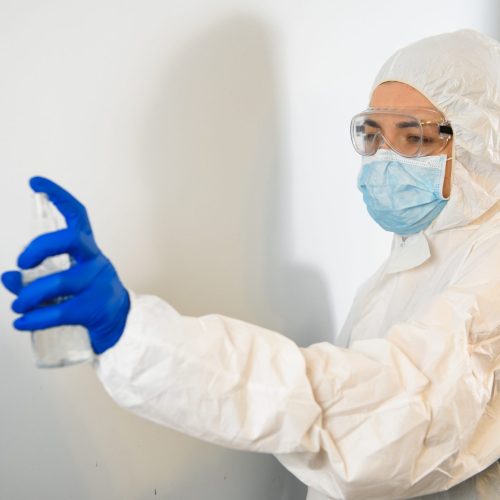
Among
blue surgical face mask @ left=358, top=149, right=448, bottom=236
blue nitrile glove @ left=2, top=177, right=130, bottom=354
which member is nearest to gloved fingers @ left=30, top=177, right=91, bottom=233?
blue nitrile glove @ left=2, top=177, right=130, bottom=354

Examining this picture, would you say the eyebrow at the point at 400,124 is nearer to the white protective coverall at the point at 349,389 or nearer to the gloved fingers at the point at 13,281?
the white protective coverall at the point at 349,389

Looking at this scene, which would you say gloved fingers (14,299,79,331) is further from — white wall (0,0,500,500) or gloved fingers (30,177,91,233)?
white wall (0,0,500,500)

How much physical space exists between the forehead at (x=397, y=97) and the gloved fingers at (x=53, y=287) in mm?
834

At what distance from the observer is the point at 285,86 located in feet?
4.49

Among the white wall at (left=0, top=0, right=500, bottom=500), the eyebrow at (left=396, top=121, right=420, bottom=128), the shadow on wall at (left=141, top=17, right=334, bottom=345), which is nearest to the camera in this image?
the white wall at (left=0, top=0, right=500, bottom=500)

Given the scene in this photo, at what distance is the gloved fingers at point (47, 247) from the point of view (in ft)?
2.24

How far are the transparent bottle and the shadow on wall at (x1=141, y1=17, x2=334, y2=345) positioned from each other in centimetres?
38

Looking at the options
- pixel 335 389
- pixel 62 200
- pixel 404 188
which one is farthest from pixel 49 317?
pixel 404 188

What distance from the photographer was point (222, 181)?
4.16ft

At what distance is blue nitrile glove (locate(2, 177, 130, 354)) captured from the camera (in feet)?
2.25

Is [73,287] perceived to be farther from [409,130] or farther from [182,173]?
[409,130]

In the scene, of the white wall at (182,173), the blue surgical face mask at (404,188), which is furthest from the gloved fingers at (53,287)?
the blue surgical face mask at (404,188)

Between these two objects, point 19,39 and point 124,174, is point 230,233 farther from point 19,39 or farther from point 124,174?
point 19,39

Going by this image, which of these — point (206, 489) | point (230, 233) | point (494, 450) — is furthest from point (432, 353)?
point (206, 489)
